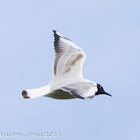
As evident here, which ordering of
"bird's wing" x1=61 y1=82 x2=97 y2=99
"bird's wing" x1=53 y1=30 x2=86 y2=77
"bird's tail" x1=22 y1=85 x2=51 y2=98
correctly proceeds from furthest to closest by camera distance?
"bird's wing" x1=53 y1=30 x2=86 y2=77 → "bird's tail" x1=22 y1=85 x2=51 y2=98 → "bird's wing" x1=61 y1=82 x2=97 y2=99

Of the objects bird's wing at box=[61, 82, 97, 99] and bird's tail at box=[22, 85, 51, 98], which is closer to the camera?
bird's wing at box=[61, 82, 97, 99]

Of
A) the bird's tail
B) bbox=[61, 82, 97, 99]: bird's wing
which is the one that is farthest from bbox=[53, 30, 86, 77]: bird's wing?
bbox=[61, 82, 97, 99]: bird's wing

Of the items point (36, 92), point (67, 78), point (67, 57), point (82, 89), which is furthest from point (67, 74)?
point (82, 89)

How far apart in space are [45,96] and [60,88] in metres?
0.44

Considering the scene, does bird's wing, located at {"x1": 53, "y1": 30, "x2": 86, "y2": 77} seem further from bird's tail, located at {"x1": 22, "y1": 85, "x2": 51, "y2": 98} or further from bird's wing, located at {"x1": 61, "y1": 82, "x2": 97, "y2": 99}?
bird's wing, located at {"x1": 61, "y1": 82, "x2": 97, "y2": 99}

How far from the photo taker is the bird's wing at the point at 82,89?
12.6 metres

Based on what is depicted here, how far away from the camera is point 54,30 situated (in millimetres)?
16047

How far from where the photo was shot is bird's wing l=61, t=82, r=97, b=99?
12.6m

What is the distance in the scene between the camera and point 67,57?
50.8ft

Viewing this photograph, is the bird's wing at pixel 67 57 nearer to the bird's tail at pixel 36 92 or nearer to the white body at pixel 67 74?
the white body at pixel 67 74

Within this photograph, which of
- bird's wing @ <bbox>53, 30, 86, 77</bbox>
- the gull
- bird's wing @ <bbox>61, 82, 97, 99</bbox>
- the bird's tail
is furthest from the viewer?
bird's wing @ <bbox>53, 30, 86, 77</bbox>

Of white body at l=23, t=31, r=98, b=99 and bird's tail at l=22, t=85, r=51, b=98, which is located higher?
white body at l=23, t=31, r=98, b=99

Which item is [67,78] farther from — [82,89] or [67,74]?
[82,89]

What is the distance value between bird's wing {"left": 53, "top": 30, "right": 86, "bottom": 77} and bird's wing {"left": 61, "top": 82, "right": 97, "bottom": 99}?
148 centimetres
